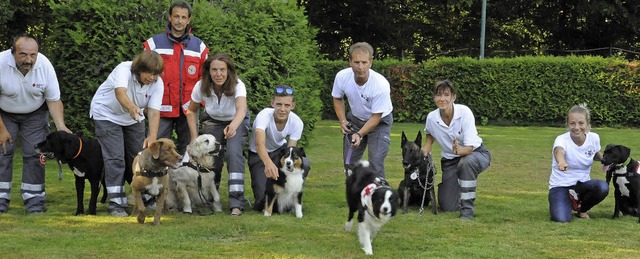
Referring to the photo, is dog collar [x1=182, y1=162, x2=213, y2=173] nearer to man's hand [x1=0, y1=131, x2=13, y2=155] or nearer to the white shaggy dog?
the white shaggy dog

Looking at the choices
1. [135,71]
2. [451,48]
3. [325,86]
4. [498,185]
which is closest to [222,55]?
[135,71]

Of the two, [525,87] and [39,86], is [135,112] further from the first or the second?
[525,87]

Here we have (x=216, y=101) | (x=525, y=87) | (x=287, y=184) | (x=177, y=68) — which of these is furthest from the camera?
(x=525, y=87)

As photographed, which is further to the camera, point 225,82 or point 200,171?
point 200,171

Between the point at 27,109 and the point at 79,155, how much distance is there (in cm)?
79

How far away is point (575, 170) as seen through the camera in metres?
8.25

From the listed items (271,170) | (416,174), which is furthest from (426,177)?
(271,170)

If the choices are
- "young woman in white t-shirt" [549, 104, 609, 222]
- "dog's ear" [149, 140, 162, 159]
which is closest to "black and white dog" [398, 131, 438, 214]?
"young woman in white t-shirt" [549, 104, 609, 222]

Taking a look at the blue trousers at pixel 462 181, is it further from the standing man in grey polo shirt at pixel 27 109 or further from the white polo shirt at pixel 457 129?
the standing man in grey polo shirt at pixel 27 109

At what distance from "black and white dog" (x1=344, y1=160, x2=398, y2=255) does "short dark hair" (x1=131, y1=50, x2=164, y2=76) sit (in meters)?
2.14

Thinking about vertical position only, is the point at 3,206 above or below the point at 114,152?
below

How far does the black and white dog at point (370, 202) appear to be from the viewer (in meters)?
6.33

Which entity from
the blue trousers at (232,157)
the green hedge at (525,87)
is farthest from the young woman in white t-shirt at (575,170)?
the green hedge at (525,87)

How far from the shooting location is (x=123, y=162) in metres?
8.07
